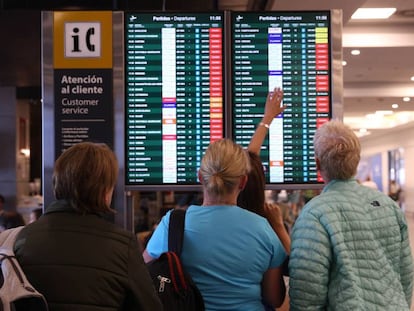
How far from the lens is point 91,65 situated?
286 centimetres

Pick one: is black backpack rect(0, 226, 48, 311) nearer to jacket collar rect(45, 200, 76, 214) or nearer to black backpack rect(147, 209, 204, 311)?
jacket collar rect(45, 200, 76, 214)

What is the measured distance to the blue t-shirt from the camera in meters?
1.88

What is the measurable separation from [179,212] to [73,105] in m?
1.16

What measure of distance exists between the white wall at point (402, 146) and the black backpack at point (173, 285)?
22354 mm

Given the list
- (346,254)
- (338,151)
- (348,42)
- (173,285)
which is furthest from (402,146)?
(173,285)

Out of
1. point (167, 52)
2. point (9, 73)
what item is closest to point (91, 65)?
point (167, 52)

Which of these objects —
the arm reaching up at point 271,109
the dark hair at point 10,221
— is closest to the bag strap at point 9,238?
the arm reaching up at point 271,109

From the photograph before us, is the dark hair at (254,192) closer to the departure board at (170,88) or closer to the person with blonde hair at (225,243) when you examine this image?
the person with blonde hair at (225,243)

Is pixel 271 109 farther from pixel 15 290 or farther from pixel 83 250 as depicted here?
pixel 15 290

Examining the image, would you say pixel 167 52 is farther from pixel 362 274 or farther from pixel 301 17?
pixel 362 274

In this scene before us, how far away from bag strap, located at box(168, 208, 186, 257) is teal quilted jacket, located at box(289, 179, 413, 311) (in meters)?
0.40

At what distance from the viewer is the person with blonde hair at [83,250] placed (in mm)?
1567

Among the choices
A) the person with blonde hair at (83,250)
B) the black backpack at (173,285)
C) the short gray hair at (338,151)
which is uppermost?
the short gray hair at (338,151)

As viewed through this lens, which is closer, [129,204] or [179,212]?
[179,212]
